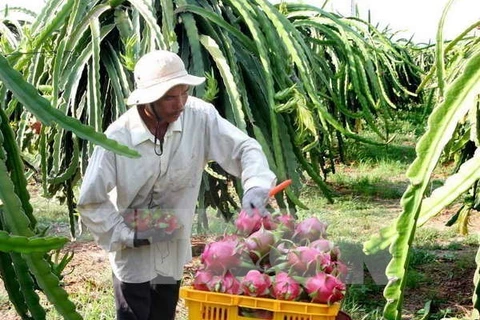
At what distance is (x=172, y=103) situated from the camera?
2.41m

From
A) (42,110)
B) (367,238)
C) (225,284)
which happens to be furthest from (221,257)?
(367,238)

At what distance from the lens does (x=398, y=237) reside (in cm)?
112

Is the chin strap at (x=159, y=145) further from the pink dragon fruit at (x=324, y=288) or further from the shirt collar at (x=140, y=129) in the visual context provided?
the pink dragon fruit at (x=324, y=288)

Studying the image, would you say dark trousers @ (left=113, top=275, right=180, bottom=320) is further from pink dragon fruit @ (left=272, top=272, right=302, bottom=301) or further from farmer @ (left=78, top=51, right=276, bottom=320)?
pink dragon fruit @ (left=272, top=272, right=302, bottom=301)

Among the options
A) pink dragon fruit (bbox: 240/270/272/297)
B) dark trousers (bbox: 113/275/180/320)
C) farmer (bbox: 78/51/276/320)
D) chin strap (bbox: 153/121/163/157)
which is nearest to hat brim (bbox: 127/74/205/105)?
farmer (bbox: 78/51/276/320)

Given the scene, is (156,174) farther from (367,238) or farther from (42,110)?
(367,238)

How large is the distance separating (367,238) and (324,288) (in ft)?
11.6

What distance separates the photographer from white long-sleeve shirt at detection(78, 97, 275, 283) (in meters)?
2.42

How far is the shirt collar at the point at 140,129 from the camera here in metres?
2.48

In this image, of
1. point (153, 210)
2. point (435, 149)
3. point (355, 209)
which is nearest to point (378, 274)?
point (153, 210)

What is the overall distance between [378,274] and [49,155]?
A: 1678 millimetres

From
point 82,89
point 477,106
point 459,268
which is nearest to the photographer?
point 477,106

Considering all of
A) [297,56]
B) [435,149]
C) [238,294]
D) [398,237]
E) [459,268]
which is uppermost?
[297,56]

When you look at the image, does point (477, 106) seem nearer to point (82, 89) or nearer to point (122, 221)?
point (122, 221)
